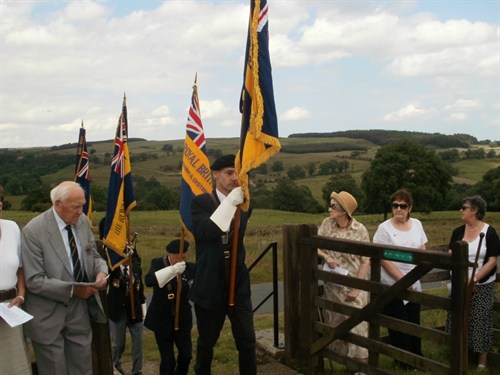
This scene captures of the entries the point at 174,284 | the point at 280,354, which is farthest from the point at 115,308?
the point at 280,354

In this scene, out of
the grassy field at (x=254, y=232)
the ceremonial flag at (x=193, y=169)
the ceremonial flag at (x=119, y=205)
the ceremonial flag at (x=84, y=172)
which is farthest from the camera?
the grassy field at (x=254, y=232)

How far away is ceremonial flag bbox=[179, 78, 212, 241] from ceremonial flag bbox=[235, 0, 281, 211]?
189 cm

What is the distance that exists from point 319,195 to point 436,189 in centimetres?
1918

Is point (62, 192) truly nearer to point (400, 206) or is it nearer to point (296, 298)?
point (296, 298)

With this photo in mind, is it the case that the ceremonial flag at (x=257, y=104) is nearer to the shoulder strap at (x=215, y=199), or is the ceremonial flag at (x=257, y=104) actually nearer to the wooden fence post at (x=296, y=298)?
the shoulder strap at (x=215, y=199)

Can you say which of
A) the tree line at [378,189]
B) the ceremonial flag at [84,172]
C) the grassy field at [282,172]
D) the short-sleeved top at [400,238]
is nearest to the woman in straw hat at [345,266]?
the short-sleeved top at [400,238]

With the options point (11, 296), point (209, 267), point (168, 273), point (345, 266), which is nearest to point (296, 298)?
point (345, 266)

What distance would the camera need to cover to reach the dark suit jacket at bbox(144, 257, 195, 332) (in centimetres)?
606

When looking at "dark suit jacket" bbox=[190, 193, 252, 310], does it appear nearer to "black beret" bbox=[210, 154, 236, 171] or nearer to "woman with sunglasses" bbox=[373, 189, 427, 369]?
"black beret" bbox=[210, 154, 236, 171]

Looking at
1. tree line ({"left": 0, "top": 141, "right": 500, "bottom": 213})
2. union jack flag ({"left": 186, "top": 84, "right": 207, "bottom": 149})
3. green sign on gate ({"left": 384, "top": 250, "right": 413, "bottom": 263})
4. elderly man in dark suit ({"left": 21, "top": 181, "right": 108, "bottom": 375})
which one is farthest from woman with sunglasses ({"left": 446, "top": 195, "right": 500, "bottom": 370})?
tree line ({"left": 0, "top": 141, "right": 500, "bottom": 213})

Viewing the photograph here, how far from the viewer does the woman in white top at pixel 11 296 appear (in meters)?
4.22

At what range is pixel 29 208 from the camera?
1934 inches

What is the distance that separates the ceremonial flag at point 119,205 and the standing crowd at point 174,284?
0.26 m

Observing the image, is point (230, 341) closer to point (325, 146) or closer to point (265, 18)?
point (265, 18)
